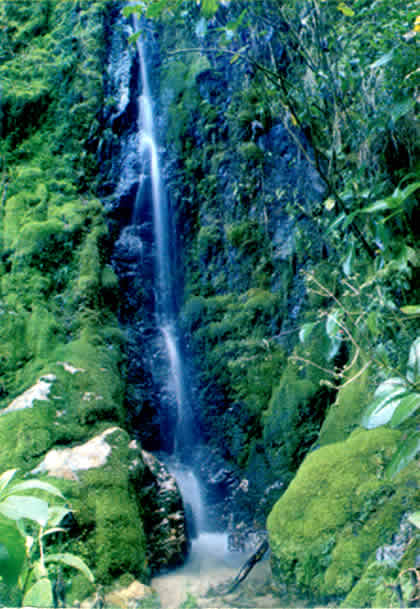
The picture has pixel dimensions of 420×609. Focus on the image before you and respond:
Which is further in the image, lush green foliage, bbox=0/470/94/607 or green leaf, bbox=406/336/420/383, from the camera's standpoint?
green leaf, bbox=406/336/420/383

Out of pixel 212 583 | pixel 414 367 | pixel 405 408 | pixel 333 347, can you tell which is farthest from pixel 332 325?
pixel 212 583

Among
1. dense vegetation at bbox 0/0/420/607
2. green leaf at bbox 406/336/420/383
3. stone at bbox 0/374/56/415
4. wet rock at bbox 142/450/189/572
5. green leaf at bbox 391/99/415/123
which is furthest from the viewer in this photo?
stone at bbox 0/374/56/415

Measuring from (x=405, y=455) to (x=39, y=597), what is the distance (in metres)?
0.98

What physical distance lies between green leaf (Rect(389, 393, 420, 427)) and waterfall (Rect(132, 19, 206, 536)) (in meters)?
4.53

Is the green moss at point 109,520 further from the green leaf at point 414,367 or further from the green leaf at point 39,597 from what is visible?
the green leaf at point 414,367

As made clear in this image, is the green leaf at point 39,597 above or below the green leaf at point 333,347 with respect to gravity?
below

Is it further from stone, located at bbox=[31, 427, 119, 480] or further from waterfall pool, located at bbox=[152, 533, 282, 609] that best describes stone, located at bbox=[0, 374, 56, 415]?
waterfall pool, located at bbox=[152, 533, 282, 609]

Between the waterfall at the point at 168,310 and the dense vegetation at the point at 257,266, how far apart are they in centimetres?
30

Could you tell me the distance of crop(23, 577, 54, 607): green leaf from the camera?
859mm

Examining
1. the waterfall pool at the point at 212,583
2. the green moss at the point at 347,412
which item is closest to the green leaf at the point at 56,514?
the waterfall pool at the point at 212,583

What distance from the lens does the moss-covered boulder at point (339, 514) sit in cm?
230

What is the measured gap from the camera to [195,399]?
6254 millimetres

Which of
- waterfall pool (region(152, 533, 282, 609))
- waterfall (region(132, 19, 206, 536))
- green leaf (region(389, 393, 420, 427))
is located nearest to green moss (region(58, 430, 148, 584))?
waterfall pool (region(152, 533, 282, 609))

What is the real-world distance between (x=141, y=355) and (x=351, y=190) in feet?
15.8
